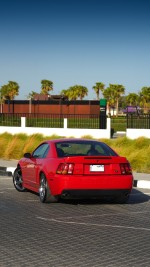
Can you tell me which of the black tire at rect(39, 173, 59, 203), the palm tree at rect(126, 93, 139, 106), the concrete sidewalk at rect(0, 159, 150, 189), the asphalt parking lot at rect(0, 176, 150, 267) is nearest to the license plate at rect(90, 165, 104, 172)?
the asphalt parking lot at rect(0, 176, 150, 267)

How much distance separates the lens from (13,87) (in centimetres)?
15912

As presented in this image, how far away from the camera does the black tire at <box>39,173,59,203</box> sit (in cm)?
1168

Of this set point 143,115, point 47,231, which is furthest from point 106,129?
point 47,231

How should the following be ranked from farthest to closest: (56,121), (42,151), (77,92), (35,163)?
1. (77,92)
2. (56,121)
3. (42,151)
4. (35,163)

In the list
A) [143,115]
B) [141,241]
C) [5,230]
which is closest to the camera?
[141,241]

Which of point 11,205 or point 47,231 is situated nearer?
point 47,231

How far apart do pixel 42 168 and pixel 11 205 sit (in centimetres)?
98

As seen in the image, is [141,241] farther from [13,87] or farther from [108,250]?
[13,87]

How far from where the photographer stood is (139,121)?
34625mm

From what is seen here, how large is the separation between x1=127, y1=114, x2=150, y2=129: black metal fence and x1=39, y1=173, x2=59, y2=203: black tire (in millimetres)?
22581

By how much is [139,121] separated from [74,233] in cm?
2627

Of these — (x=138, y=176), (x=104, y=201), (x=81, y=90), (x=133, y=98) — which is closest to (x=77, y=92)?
(x=81, y=90)

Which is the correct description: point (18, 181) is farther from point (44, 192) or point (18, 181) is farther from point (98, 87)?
point (98, 87)

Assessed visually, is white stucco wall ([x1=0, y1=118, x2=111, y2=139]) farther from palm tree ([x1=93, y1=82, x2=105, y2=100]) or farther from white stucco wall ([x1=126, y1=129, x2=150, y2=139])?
palm tree ([x1=93, y1=82, x2=105, y2=100])
